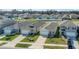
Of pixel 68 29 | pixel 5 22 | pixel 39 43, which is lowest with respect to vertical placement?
pixel 39 43

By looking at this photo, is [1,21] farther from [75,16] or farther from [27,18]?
[75,16]

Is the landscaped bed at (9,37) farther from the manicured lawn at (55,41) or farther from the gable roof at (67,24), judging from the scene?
the gable roof at (67,24)

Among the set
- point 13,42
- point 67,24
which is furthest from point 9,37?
point 67,24

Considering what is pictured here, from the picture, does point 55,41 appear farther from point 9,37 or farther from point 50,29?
point 9,37

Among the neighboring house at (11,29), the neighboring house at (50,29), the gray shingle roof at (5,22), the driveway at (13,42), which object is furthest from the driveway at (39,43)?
the gray shingle roof at (5,22)

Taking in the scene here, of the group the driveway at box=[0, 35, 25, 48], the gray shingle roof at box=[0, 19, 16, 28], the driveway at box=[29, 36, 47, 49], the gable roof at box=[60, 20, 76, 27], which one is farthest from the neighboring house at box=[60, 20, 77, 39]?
the gray shingle roof at box=[0, 19, 16, 28]

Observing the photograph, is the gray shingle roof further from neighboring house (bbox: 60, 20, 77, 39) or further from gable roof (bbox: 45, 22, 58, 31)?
neighboring house (bbox: 60, 20, 77, 39)

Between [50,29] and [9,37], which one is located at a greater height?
[50,29]

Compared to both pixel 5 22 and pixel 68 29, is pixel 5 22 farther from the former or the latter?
pixel 68 29
